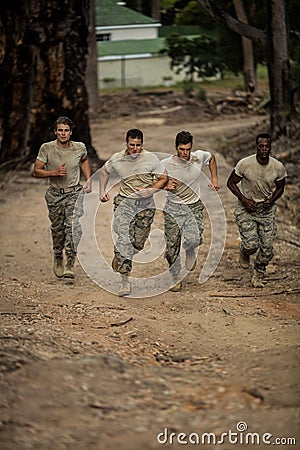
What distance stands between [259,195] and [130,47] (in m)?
33.1

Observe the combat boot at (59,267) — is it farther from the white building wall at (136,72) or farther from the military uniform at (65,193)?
the white building wall at (136,72)

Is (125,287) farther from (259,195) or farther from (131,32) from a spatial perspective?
(131,32)

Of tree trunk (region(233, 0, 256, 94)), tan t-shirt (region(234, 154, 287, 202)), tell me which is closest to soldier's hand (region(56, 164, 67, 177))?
tan t-shirt (region(234, 154, 287, 202))

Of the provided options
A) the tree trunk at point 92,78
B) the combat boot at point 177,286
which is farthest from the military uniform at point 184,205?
the tree trunk at point 92,78

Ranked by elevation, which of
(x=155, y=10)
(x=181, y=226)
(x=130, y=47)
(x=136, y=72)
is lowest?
(x=181, y=226)

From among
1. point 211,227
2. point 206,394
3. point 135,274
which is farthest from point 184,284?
point 206,394

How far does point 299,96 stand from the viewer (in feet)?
72.2

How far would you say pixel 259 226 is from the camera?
9891 mm

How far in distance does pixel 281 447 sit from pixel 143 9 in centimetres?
4194

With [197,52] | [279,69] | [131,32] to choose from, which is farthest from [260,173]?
[131,32]

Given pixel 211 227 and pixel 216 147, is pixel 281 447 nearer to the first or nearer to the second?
pixel 211 227

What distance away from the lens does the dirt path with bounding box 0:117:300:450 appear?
5.34 metres

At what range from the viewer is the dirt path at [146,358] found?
534 centimetres

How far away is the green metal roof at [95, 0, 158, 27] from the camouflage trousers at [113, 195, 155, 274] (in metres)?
34.0
